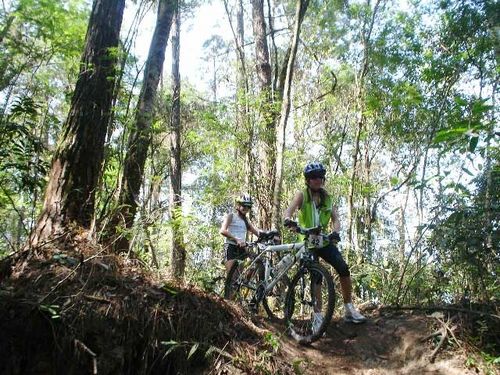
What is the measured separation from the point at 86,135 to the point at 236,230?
2.73 m

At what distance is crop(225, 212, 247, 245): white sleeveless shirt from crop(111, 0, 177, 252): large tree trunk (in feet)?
5.05

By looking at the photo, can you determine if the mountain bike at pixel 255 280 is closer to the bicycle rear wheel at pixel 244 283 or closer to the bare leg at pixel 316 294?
the bicycle rear wheel at pixel 244 283

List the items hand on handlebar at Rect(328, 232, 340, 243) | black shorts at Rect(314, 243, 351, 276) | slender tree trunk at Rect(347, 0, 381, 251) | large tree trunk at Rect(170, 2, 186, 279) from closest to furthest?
hand on handlebar at Rect(328, 232, 340, 243) < black shorts at Rect(314, 243, 351, 276) < large tree trunk at Rect(170, 2, 186, 279) < slender tree trunk at Rect(347, 0, 381, 251)

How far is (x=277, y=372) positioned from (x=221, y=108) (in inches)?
243

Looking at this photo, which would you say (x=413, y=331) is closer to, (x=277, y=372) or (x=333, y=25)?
(x=277, y=372)

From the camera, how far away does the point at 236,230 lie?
6.89 meters

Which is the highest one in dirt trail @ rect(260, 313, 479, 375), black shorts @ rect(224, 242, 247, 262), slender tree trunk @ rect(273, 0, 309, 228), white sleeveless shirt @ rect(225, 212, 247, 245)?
slender tree trunk @ rect(273, 0, 309, 228)

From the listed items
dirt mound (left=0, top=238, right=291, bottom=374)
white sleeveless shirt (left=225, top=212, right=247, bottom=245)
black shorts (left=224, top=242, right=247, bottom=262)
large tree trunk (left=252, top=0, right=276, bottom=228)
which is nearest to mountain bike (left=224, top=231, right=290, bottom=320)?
black shorts (left=224, top=242, right=247, bottom=262)

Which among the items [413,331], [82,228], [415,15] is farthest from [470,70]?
[82,228]

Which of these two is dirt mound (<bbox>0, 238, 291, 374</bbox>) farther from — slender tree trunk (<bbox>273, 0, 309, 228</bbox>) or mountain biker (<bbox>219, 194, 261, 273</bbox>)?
slender tree trunk (<bbox>273, 0, 309, 228</bbox>)

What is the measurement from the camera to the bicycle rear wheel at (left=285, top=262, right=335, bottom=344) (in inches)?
181

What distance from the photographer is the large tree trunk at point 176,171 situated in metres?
8.16

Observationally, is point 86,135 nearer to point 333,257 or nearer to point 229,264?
point 229,264

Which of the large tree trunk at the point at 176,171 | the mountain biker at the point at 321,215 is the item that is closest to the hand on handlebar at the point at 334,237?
the mountain biker at the point at 321,215
